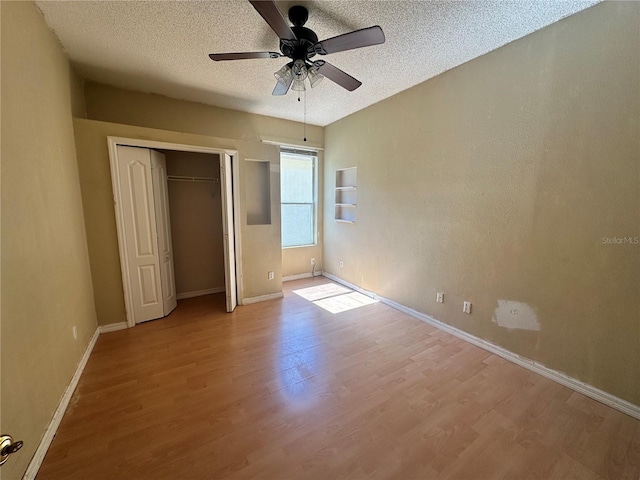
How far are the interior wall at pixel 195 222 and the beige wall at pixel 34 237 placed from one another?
1.41 m

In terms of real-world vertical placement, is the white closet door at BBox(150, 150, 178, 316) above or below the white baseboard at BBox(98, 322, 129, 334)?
above

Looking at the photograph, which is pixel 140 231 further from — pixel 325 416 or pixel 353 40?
pixel 353 40

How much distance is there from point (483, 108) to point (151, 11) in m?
2.88

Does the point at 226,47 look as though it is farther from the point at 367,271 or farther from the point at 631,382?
the point at 631,382

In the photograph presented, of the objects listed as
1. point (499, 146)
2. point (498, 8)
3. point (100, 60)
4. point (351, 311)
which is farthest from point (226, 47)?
point (351, 311)

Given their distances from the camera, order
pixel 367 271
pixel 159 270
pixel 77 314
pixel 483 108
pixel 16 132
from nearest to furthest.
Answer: pixel 16 132 < pixel 77 314 < pixel 483 108 < pixel 159 270 < pixel 367 271

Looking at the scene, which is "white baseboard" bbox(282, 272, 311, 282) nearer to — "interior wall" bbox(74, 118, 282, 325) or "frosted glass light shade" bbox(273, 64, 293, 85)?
"interior wall" bbox(74, 118, 282, 325)

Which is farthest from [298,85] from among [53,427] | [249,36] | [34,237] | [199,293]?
[199,293]

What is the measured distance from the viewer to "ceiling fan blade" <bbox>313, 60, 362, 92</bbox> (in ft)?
6.65

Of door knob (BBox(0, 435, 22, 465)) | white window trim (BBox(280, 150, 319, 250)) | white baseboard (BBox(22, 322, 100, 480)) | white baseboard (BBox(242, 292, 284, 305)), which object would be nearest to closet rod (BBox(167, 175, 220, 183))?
white window trim (BBox(280, 150, 319, 250))

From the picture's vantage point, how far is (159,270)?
3141 millimetres

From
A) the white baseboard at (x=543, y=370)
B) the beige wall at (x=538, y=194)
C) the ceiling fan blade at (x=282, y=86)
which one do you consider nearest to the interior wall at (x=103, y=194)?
the ceiling fan blade at (x=282, y=86)

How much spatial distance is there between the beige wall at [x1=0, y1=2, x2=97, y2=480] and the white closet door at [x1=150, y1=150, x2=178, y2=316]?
2.68 ft

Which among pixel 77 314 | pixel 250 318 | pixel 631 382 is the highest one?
pixel 77 314
